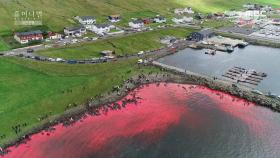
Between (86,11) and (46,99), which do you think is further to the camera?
(86,11)

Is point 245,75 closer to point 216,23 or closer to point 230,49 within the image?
point 230,49

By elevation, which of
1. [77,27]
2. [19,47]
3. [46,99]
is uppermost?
[77,27]

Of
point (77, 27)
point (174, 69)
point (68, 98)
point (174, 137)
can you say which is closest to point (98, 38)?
point (77, 27)

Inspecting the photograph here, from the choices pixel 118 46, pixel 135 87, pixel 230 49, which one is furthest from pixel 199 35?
pixel 135 87

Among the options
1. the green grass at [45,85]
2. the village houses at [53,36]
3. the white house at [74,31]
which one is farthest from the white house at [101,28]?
the green grass at [45,85]

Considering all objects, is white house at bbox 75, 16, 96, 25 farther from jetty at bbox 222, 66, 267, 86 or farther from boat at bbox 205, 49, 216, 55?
jetty at bbox 222, 66, 267, 86

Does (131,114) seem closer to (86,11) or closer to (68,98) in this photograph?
(68,98)

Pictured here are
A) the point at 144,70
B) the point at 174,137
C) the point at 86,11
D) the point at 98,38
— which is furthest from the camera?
the point at 86,11
